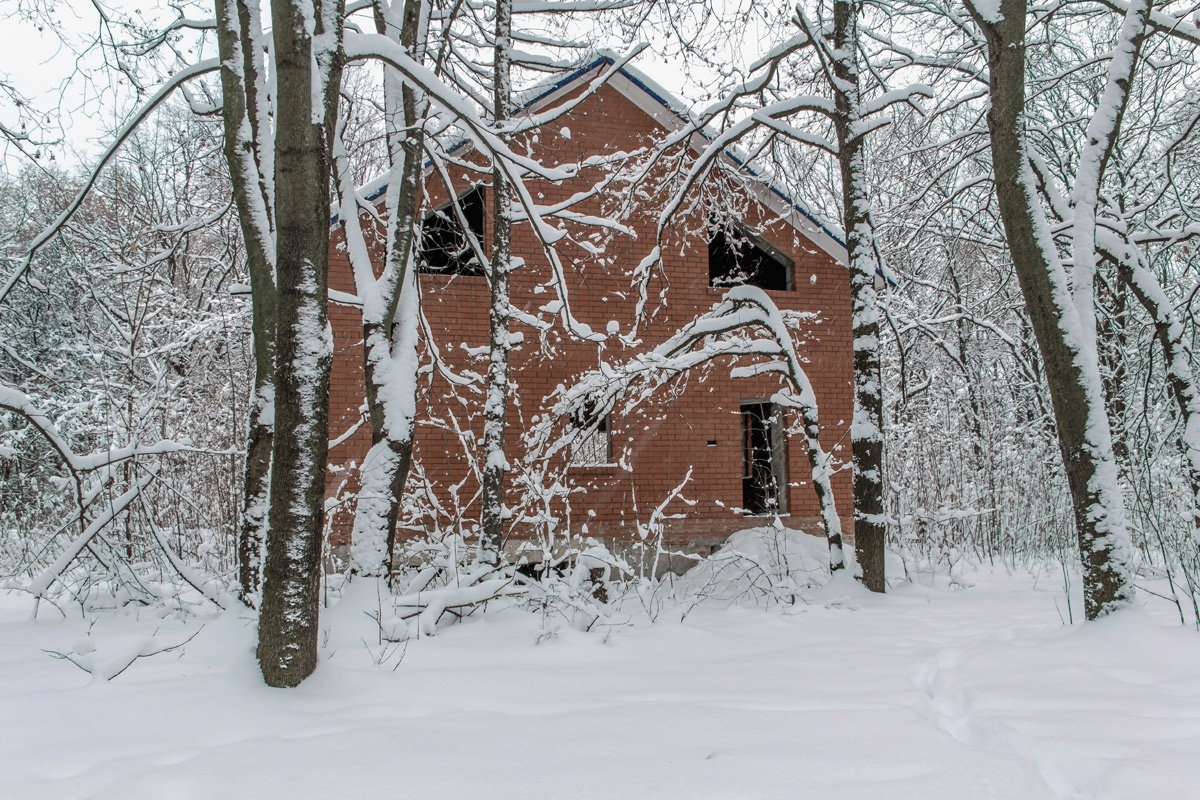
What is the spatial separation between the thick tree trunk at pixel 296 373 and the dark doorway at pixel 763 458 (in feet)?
26.5

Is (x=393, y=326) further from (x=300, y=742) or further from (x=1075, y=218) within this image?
(x=1075, y=218)

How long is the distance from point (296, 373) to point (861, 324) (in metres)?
5.40

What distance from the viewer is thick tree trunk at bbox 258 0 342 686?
2818 millimetres

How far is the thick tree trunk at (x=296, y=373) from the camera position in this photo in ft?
9.25

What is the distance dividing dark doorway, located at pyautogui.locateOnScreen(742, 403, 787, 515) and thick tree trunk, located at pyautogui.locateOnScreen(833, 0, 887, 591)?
347 centimetres

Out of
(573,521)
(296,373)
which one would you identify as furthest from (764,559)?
(296,373)

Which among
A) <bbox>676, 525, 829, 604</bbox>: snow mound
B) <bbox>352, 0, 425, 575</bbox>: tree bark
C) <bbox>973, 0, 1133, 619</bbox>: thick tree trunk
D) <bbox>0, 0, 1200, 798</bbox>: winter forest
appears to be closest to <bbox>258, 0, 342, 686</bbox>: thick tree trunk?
<bbox>0, 0, 1200, 798</bbox>: winter forest

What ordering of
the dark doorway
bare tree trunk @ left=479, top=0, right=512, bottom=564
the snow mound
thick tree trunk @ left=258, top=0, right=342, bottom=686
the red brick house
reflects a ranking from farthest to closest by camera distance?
the dark doorway
the red brick house
the snow mound
bare tree trunk @ left=479, top=0, right=512, bottom=564
thick tree trunk @ left=258, top=0, right=342, bottom=686

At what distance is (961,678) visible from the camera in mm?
3211

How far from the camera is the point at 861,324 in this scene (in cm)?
688

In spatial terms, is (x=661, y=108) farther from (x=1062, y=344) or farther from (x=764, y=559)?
(x=1062, y=344)

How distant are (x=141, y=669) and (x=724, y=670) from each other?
2.46 m

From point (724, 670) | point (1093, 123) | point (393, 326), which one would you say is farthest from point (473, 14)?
point (724, 670)

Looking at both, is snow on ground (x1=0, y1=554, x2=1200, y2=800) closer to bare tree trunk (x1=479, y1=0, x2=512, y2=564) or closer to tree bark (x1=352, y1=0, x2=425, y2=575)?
tree bark (x1=352, y1=0, x2=425, y2=575)
